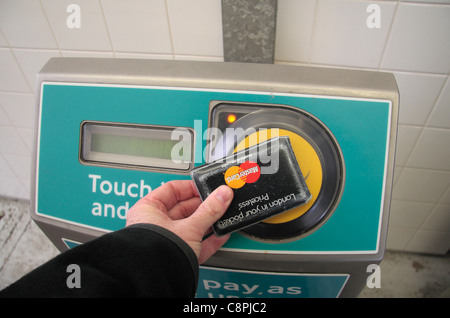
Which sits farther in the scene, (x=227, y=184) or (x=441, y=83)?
(x=441, y=83)

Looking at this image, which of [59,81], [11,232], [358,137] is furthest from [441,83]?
[11,232]

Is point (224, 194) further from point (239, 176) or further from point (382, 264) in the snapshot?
point (382, 264)

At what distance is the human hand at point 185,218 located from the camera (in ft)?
1.67

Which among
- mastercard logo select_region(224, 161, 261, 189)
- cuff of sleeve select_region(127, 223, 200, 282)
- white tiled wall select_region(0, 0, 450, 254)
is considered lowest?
cuff of sleeve select_region(127, 223, 200, 282)

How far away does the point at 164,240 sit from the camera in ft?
1.57

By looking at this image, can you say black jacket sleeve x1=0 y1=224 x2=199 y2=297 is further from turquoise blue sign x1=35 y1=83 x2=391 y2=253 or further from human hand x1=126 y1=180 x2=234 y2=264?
turquoise blue sign x1=35 y1=83 x2=391 y2=253

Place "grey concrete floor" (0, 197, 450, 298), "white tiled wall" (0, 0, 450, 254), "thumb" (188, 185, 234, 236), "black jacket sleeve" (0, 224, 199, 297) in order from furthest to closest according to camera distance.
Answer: "grey concrete floor" (0, 197, 450, 298)
"white tiled wall" (0, 0, 450, 254)
"thumb" (188, 185, 234, 236)
"black jacket sleeve" (0, 224, 199, 297)

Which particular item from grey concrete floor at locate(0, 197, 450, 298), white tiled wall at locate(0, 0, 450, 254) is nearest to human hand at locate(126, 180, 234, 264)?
white tiled wall at locate(0, 0, 450, 254)

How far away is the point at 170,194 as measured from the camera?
1.87 feet

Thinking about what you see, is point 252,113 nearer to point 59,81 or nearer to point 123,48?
point 59,81

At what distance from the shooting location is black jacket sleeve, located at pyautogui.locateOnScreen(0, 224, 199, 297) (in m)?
0.40

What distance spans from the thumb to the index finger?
0.26ft

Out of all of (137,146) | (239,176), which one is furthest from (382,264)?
(137,146)

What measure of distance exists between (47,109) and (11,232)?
132 cm
